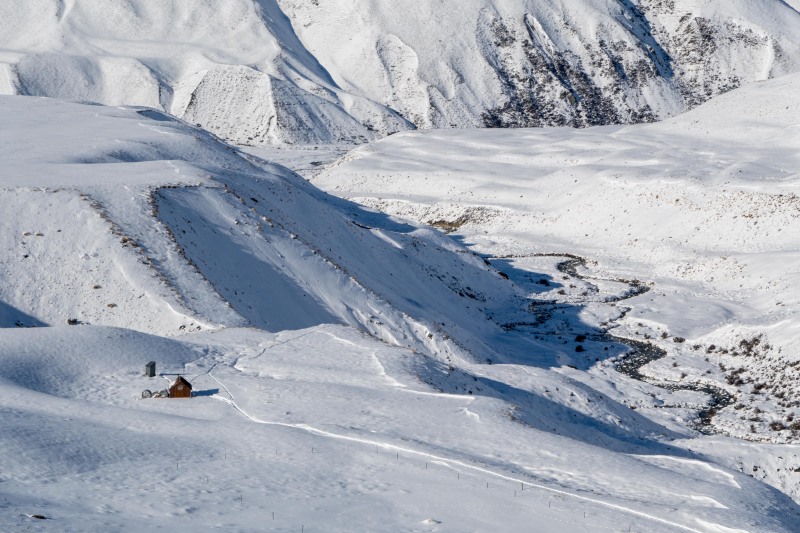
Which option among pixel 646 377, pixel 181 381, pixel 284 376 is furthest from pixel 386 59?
pixel 181 381

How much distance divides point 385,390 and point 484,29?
393ft

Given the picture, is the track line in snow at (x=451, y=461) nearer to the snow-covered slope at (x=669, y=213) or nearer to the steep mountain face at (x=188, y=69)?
the snow-covered slope at (x=669, y=213)

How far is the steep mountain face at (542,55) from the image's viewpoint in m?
127

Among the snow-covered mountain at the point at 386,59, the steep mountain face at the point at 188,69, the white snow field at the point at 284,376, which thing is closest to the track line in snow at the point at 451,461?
the white snow field at the point at 284,376

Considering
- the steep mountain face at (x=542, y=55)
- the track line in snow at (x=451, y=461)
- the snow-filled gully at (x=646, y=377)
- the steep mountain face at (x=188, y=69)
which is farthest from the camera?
the steep mountain face at (x=542, y=55)

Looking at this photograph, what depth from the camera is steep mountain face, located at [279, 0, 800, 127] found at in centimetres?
12688

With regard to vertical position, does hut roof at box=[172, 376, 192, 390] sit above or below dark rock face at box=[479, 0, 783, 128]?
below

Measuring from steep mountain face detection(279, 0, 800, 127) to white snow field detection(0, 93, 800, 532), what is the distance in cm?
7881

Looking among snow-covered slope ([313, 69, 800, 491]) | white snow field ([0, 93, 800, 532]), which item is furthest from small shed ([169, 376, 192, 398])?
snow-covered slope ([313, 69, 800, 491])

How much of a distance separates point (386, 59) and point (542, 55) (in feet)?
70.8

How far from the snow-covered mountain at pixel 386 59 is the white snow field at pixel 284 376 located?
2541 inches

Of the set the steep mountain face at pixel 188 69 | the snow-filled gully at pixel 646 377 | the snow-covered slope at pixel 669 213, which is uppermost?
the steep mountain face at pixel 188 69

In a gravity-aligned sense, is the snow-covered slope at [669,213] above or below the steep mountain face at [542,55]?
below

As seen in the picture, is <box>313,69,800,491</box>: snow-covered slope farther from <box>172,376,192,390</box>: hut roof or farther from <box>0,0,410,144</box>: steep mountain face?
<box>0,0,410,144</box>: steep mountain face
